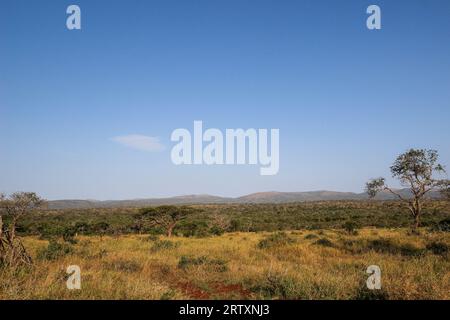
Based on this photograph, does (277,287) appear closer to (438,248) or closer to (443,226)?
(438,248)

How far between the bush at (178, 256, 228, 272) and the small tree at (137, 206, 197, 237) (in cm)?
1607

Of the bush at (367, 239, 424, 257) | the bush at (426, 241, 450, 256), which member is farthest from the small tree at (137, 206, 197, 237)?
the bush at (426, 241, 450, 256)

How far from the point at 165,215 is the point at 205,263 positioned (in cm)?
1813

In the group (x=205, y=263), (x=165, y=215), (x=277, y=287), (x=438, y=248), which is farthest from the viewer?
(x=165, y=215)

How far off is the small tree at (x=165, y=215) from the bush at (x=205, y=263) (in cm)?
1607

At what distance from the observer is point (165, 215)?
28.7 meters

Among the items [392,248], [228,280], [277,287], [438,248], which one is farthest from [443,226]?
[277,287]

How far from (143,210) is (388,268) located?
24274 millimetres

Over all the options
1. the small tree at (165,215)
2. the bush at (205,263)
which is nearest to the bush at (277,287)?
the bush at (205,263)

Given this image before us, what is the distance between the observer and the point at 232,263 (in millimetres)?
11500
